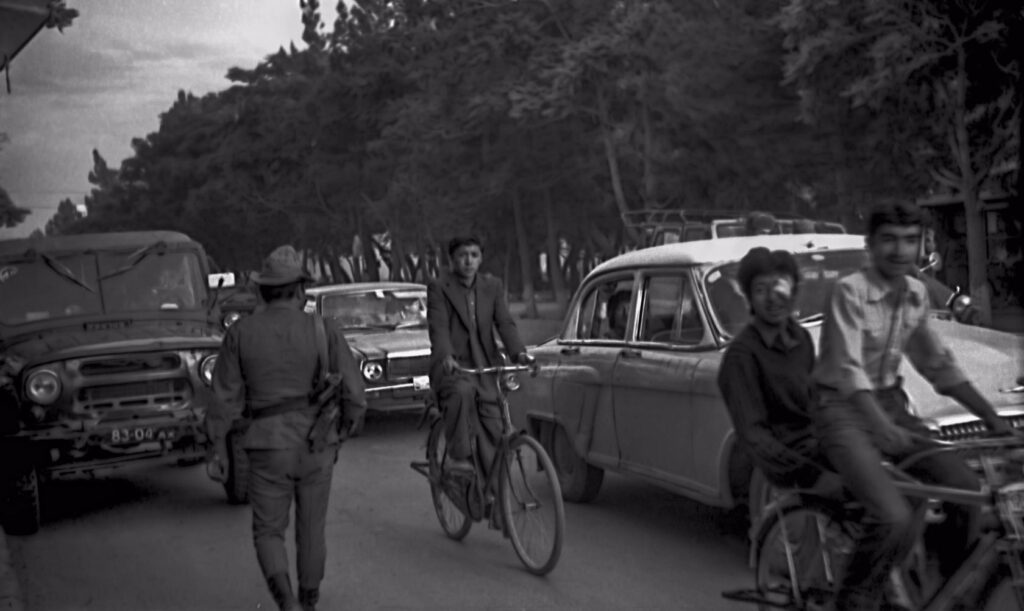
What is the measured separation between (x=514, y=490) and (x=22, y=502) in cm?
389

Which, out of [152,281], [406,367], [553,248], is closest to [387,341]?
[406,367]

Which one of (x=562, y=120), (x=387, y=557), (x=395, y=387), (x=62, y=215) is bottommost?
(x=387, y=557)

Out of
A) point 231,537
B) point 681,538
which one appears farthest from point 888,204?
point 231,537

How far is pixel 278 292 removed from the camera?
19.6 feet

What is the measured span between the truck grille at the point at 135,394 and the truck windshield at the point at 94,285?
146cm

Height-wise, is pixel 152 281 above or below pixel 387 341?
above

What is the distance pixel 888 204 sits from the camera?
4.73 metres

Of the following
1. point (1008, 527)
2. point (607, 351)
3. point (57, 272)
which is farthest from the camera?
point (57, 272)

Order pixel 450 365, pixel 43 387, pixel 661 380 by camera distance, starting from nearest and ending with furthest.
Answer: pixel 450 365 < pixel 661 380 < pixel 43 387

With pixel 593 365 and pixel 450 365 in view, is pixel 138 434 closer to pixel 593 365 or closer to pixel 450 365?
pixel 450 365

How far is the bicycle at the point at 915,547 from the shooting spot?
412cm

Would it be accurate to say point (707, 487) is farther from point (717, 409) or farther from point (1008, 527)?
point (1008, 527)

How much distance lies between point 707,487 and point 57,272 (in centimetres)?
640

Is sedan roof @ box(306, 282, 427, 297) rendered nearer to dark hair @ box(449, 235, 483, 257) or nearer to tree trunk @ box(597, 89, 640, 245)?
dark hair @ box(449, 235, 483, 257)
